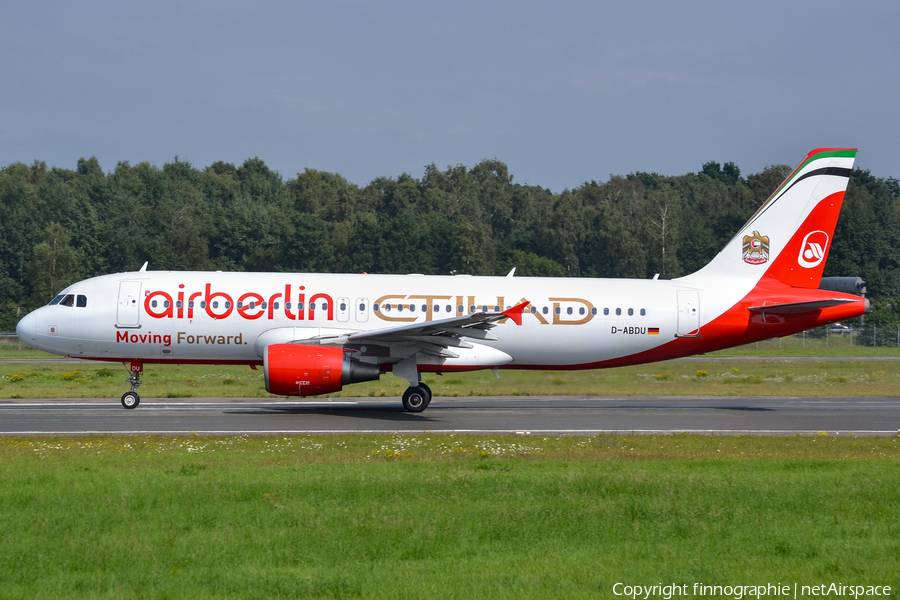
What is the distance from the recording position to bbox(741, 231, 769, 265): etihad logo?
25609 millimetres

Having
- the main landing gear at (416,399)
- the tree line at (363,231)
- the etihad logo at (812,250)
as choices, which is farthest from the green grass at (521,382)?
the tree line at (363,231)

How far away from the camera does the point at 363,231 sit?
8556cm

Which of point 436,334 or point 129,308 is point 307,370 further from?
Result: point 129,308

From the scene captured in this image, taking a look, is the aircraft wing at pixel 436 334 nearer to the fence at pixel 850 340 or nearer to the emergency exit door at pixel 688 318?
the emergency exit door at pixel 688 318

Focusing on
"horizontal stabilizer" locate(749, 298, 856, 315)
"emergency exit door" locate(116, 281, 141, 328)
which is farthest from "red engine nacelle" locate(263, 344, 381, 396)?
"horizontal stabilizer" locate(749, 298, 856, 315)

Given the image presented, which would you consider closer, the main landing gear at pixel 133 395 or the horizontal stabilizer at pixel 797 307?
the main landing gear at pixel 133 395

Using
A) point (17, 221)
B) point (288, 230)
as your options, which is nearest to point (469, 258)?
point (288, 230)

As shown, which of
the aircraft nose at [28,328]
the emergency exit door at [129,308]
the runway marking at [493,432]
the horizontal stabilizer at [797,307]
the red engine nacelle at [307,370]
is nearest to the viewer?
the runway marking at [493,432]

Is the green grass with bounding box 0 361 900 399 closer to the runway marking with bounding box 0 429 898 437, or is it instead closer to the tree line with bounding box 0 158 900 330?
the runway marking with bounding box 0 429 898 437

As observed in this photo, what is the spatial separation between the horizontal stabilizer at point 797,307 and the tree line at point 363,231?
179 feet

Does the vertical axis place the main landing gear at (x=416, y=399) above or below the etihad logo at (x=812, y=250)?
below

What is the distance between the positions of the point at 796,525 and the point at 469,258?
71.9 m

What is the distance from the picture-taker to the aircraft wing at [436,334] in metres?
21.3

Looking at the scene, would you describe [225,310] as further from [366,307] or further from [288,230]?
[288,230]
